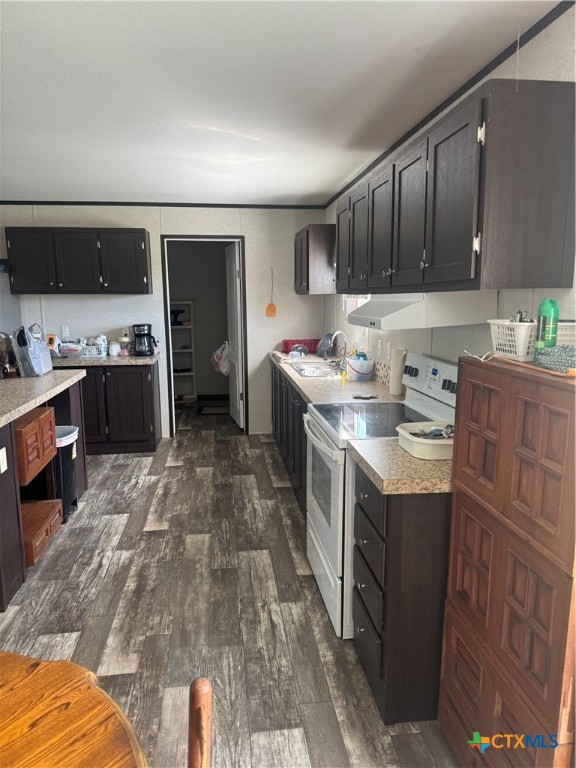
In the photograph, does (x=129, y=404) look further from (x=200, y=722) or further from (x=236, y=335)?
(x=200, y=722)

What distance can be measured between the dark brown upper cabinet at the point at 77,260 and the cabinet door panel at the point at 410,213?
3287mm

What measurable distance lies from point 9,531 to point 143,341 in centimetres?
286

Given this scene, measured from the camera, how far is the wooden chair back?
789 mm

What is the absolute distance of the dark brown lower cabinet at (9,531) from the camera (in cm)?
253

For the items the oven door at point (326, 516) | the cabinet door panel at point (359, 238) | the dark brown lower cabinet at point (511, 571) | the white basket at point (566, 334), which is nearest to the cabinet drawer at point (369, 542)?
the oven door at point (326, 516)

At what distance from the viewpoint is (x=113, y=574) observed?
285 centimetres

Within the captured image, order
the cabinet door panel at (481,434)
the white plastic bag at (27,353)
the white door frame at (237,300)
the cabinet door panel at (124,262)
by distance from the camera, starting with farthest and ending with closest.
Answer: the white door frame at (237,300) → the cabinet door panel at (124,262) → the white plastic bag at (27,353) → the cabinet door panel at (481,434)

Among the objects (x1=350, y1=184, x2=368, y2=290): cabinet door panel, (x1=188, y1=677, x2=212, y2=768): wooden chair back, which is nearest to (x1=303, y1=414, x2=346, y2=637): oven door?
(x1=350, y1=184, x2=368, y2=290): cabinet door panel

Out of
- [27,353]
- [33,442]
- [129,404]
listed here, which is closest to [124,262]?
[129,404]

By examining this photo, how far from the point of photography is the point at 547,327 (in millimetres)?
1427

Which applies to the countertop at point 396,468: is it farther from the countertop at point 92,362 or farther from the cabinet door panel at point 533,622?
the countertop at point 92,362

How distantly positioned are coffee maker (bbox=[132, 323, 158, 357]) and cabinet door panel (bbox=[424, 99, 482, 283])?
3.69 metres

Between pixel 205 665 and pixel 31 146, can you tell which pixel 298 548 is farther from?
pixel 31 146

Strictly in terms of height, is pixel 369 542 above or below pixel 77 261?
below
